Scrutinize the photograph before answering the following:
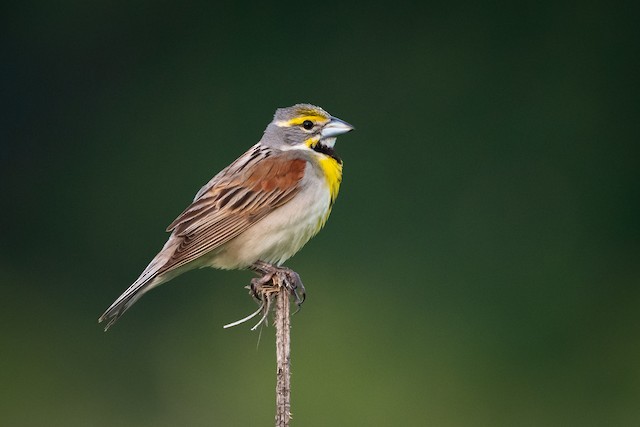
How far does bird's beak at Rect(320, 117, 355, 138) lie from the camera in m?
6.25

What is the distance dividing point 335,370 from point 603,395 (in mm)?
1915

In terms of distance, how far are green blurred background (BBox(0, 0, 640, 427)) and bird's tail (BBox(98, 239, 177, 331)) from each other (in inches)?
128

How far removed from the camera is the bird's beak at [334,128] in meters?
6.25

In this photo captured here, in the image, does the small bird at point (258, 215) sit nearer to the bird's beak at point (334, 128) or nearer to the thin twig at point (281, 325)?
the bird's beak at point (334, 128)

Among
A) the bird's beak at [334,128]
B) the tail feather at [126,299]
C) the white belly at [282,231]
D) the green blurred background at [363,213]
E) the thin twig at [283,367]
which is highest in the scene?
the green blurred background at [363,213]

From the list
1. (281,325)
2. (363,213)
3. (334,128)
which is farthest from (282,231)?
(363,213)

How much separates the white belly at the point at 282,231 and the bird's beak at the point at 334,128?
28 centimetres

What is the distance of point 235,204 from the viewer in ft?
20.0

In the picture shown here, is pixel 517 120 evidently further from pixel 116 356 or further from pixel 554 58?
pixel 116 356

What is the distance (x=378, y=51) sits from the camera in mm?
12719

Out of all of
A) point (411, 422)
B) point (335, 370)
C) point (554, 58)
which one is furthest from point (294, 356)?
point (554, 58)

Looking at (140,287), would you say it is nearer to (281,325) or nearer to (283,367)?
(281,325)

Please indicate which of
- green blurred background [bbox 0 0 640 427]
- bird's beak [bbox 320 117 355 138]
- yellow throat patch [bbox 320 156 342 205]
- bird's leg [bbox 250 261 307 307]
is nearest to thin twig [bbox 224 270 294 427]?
bird's leg [bbox 250 261 307 307]

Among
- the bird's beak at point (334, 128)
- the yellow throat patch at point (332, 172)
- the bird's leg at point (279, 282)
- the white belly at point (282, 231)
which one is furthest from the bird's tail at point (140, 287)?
the bird's beak at point (334, 128)
